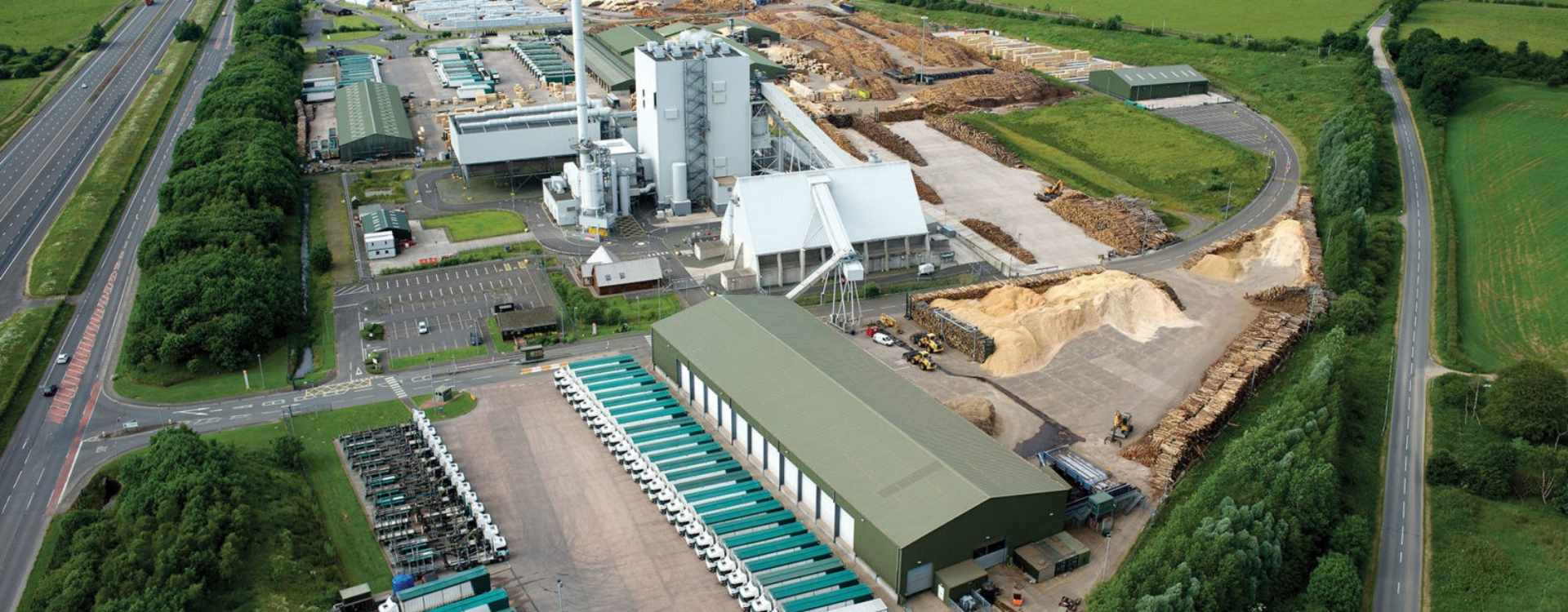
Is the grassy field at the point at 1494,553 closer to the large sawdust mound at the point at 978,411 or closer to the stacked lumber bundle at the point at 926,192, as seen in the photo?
the large sawdust mound at the point at 978,411

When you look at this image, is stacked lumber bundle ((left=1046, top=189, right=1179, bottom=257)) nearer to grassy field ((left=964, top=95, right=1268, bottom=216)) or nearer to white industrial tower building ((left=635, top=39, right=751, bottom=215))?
grassy field ((left=964, top=95, right=1268, bottom=216))

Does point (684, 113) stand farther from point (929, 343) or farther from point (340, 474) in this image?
point (340, 474)

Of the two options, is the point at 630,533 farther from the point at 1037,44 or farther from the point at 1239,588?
the point at 1037,44

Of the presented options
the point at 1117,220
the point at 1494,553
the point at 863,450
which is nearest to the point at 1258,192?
the point at 1117,220

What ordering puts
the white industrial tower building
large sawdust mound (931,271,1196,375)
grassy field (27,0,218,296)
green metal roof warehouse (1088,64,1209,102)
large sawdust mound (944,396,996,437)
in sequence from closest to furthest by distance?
large sawdust mound (944,396,996,437)
large sawdust mound (931,271,1196,375)
grassy field (27,0,218,296)
the white industrial tower building
green metal roof warehouse (1088,64,1209,102)

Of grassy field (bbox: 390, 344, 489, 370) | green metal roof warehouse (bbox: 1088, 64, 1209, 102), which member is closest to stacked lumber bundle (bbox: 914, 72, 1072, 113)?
green metal roof warehouse (bbox: 1088, 64, 1209, 102)

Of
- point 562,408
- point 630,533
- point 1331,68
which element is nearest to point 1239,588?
point 630,533

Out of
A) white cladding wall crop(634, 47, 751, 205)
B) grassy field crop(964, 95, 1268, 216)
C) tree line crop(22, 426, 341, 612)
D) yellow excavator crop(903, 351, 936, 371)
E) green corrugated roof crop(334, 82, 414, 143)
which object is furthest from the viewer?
green corrugated roof crop(334, 82, 414, 143)
